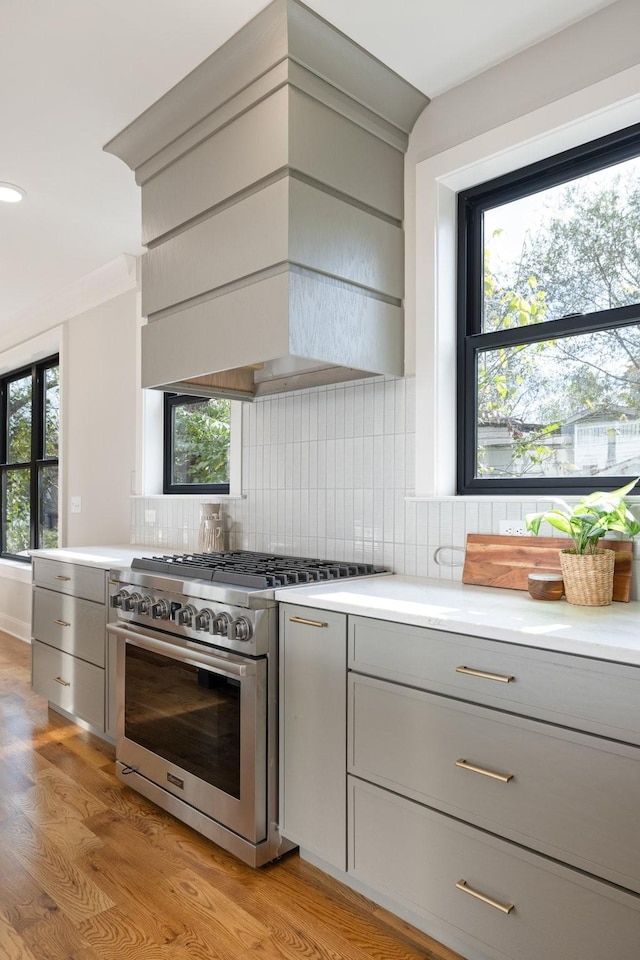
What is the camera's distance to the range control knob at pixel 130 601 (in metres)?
2.52

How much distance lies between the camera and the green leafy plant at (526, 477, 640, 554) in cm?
174

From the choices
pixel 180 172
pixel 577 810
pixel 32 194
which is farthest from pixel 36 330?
pixel 577 810

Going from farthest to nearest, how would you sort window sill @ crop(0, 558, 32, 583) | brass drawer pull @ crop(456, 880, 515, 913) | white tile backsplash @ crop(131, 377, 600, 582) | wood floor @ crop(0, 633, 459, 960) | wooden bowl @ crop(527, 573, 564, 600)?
1. window sill @ crop(0, 558, 32, 583)
2. white tile backsplash @ crop(131, 377, 600, 582)
3. wooden bowl @ crop(527, 573, 564, 600)
4. wood floor @ crop(0, 633, 459, 960)
5. brass drawer pull @ crop(456, 880, 515, 913)

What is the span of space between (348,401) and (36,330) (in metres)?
→ 3.45

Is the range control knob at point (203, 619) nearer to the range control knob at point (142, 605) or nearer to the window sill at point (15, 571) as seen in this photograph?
the range control knob at point (142, 605)

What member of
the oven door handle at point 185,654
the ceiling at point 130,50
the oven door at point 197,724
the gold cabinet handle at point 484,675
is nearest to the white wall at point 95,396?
the ceiling at point 130,50

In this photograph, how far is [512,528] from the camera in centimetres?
214

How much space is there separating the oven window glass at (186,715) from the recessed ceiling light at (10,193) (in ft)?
7.02

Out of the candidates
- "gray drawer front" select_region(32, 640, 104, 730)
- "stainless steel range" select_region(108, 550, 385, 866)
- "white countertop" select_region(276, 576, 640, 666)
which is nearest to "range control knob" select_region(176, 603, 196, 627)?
"stainless steel range" select_region(108, 550, 385, 866)

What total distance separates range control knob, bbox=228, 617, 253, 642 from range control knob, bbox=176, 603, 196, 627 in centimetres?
22

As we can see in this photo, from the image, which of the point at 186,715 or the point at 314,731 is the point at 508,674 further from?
the point at 186,715

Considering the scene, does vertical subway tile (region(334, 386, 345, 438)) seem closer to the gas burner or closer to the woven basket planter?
the gas burner

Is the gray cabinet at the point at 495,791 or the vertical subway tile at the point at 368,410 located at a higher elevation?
the vertical subway tile at the point at 368,410

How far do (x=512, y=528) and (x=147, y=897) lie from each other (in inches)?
61.9
